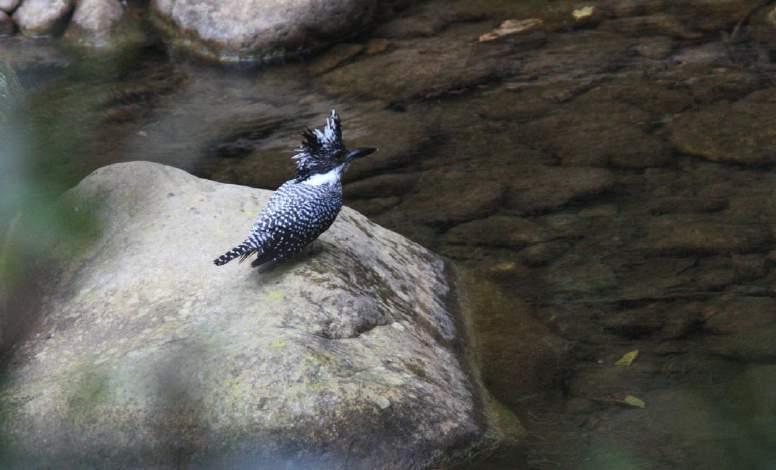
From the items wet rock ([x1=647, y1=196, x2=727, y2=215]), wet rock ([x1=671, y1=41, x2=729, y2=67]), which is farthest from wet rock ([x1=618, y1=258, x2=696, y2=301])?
wet rock ([x1=671, y1=41, x2=729, y2=67])

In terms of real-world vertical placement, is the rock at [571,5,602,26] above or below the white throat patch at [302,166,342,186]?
below

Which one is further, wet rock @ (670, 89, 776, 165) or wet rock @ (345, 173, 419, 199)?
wet rock @ (345, 173, 419, 199)

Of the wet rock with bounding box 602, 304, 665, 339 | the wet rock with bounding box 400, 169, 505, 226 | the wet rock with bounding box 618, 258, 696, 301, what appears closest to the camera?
the wet rock with bounding box 602, 304, 665, 339

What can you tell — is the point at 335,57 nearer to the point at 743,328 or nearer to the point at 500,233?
the point at 500,233

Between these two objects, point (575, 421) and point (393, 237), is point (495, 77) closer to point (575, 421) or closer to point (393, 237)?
point (393, 237)

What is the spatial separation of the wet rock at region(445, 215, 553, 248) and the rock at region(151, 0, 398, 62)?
355 cm

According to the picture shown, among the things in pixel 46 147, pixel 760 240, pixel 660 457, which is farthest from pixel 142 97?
pixel 46 147

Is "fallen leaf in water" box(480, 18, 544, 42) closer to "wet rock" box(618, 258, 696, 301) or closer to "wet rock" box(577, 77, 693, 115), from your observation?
"wet rock" box(577, 77, 693, 115)

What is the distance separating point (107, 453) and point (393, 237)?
6.82ft

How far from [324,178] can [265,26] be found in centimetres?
466

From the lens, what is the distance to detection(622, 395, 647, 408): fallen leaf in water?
416cm

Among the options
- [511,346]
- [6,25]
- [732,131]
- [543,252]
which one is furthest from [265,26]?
[511,346]

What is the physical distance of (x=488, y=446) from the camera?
387 centimetres

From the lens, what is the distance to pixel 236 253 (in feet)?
13.5
